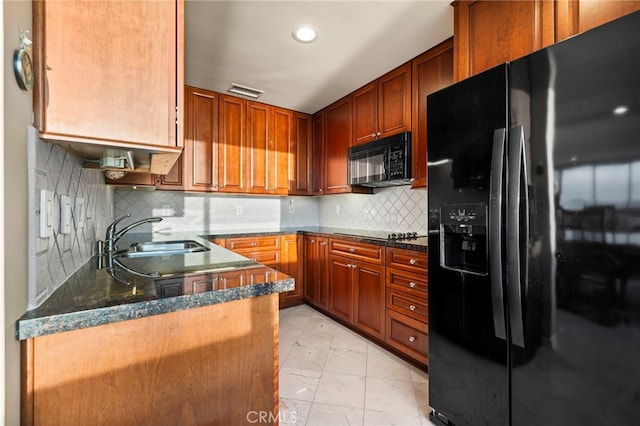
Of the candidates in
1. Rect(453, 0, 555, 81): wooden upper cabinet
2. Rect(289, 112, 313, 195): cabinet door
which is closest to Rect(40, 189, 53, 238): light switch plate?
Rect(453, 0, 555, 81): wooden upper cabinet

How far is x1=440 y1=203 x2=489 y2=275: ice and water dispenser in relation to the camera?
129 centimetres

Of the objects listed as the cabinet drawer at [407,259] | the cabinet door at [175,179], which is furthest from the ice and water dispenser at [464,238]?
the cabinet door at [175,179]

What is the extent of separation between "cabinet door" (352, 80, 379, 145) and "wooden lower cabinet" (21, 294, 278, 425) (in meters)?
2.15

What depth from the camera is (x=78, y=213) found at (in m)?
1.15

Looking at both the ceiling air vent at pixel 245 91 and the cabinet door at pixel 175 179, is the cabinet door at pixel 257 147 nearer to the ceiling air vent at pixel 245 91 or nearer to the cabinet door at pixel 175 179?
the ceiling air vent at pixel 245 91

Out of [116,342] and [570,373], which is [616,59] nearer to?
[570,373]

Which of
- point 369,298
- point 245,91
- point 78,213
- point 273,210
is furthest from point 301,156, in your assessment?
point 78,213

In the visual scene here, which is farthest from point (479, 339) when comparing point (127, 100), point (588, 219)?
point (127, 100)

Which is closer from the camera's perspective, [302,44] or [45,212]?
[45,212]

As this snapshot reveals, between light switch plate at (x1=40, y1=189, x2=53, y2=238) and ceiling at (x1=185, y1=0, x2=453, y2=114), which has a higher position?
ceiling at (x1=185, y1=0, x2=453, y2=114)

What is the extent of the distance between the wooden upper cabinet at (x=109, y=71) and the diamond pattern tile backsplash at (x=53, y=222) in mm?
103

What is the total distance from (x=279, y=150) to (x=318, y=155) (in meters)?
0.48

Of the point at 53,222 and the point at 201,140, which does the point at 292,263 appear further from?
the point at 53,222

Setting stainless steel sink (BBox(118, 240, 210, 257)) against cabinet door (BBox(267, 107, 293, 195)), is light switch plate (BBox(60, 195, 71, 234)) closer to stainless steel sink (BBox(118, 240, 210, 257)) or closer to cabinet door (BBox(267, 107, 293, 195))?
stainless steel sink (BBox(118, 240, 210, 257))
